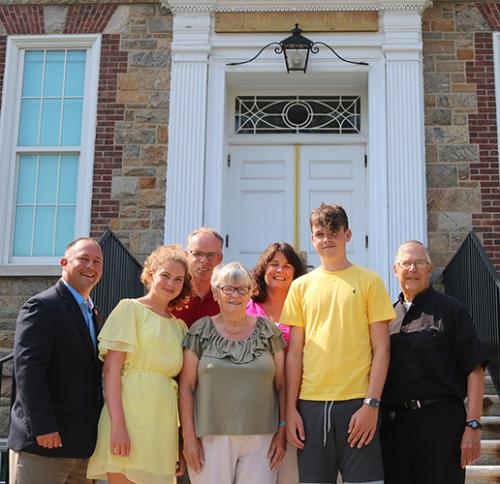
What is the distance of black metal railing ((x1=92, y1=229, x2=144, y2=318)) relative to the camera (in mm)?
6250

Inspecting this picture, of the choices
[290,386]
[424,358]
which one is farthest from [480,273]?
[290,386]

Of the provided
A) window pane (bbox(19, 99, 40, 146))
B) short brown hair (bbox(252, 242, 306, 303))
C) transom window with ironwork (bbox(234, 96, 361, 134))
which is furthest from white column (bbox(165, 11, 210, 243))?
short brown hair (bbox(252, 242, 306, 303))

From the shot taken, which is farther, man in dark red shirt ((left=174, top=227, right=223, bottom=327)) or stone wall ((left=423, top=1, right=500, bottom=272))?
stone wall ((left=423, top=1, right=500, bottom=272))

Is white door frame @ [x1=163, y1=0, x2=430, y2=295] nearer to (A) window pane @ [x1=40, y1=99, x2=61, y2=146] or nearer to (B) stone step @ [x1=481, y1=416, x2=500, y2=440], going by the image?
(A) window pane @ [x1=40, y1=99, x2=61, y2=146]

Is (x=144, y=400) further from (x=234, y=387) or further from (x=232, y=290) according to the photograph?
(x=232, y=290)

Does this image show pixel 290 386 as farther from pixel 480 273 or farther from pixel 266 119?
pixel 266 119

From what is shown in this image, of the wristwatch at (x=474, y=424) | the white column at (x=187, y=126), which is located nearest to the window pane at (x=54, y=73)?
the white column at (x=187, y=126)

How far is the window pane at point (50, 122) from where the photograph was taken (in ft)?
25.0

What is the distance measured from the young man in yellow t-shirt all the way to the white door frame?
341cm

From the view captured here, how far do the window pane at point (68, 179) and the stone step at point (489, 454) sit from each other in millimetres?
Answer: 4667

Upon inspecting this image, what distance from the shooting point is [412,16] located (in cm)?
740

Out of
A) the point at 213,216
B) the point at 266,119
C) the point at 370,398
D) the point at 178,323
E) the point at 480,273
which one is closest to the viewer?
the point at 370,398

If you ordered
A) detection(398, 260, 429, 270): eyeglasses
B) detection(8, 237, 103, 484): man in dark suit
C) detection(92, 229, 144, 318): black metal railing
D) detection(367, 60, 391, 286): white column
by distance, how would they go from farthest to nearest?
1. detection(367, 60, 391, 286): white column
2. detection(92, 229, 144, 318): black metal railing
3. detection(398, 260, 429, 270): eyeglasses
4. detection(8, 237, 103, 484): man in dark suit

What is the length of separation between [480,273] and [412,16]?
308cm
